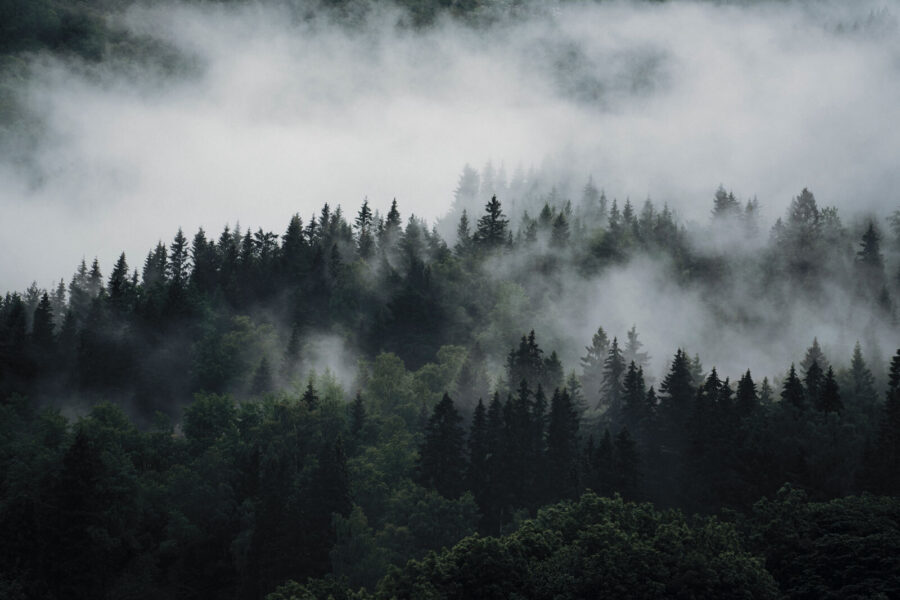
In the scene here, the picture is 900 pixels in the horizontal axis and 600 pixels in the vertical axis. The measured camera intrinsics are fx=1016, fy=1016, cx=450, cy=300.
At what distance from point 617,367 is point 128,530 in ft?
250

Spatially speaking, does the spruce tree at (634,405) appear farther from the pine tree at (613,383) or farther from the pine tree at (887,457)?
the pine tree at (887,457)

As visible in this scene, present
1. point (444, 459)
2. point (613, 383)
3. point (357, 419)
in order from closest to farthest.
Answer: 1. point (444, 459)
2. point (357, 419)
3. point (613, 383)

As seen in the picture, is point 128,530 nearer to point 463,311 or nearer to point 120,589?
point 120,589

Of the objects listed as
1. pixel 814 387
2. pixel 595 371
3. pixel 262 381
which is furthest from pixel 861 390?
pixel 262 381

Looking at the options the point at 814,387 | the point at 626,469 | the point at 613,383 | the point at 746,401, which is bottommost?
the point at 626,469

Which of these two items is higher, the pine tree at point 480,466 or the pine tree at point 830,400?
the pine tree at point 830,400

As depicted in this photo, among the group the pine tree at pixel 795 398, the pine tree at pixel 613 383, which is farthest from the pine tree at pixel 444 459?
the pine tree at pixel 795 398

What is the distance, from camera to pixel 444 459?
11569 centimetres

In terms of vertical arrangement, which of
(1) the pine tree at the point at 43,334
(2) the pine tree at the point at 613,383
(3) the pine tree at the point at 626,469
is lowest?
(3) the pine tree at the point at 626,469

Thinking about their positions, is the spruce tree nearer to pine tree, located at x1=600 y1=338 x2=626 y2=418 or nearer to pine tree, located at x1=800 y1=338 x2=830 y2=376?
pine tree, located at x1=600 y1=338 x2=626 y2=418

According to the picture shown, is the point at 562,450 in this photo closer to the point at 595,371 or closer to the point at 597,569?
the point at 597,569

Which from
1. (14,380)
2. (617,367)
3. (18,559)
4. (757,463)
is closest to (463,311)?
(617,367)

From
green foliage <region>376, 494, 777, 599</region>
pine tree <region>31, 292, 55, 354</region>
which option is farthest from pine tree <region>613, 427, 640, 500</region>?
pine tree <region>31, 292, 55, 354</region>

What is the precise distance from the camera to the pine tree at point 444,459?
113 m
